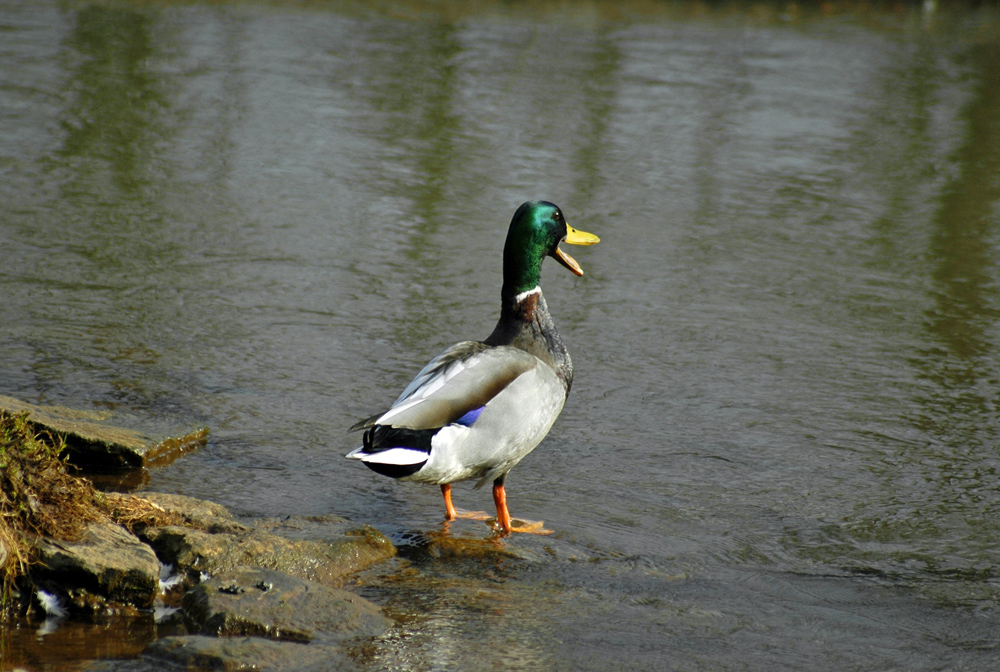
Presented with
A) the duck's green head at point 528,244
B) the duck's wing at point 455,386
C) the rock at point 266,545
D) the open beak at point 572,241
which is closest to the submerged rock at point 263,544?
the rock at point 266,545

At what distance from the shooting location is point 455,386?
3.83 m

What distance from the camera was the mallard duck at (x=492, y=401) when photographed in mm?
3705

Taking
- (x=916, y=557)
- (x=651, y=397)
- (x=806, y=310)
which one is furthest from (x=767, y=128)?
(x=916, y=557)

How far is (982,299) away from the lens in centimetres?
685

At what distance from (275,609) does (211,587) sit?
0.60ft

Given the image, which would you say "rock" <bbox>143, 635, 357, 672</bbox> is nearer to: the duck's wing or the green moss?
the green moss

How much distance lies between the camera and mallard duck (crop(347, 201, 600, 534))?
3705 mm

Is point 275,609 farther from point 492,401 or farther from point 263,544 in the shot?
point 492,401

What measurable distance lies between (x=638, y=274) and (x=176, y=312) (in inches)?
104

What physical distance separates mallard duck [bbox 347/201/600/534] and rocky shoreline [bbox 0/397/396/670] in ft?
1.17

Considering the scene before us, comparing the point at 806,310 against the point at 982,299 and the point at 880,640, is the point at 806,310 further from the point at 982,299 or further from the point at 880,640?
the point at 880,640

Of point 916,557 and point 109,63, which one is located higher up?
point 109,63

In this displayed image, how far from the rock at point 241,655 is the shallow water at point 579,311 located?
82 mm

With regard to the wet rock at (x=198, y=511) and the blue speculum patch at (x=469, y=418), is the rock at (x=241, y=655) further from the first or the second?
the blue speculum patch at (x=469, y=418)
